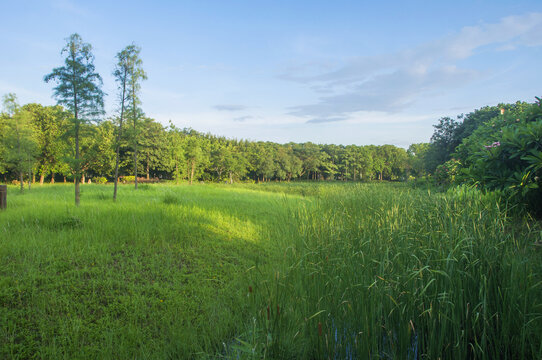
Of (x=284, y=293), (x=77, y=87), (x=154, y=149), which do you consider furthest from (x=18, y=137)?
(x=154, y=149)

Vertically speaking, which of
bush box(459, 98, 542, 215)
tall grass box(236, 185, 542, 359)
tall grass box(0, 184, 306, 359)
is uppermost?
bush box(459, 98, 542, 215)

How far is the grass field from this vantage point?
1855 millimetres

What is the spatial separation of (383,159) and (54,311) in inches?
3006

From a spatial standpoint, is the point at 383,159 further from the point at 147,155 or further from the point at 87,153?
the point at 87,153

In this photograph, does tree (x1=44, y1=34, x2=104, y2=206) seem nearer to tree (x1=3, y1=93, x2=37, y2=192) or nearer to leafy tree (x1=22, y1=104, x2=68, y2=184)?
tree (x1=3, y1=93, x2=37, y2=192)

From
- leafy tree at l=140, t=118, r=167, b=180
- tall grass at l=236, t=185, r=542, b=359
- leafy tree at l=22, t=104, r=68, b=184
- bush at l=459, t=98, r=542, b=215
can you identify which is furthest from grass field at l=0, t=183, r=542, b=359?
leafy tree at l=140, t=118, r=167, b=180

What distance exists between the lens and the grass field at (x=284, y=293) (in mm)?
1855

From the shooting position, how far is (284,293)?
2408 millimetres

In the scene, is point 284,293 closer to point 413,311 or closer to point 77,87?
point 413,311

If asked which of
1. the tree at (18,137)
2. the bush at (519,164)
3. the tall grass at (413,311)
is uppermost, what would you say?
the tree at (18,137)

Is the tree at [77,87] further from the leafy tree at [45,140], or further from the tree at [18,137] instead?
the leafy tree at [45,140]

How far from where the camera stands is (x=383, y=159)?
70250 mm

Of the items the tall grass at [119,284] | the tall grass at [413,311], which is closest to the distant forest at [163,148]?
the tall grass at [413,311]

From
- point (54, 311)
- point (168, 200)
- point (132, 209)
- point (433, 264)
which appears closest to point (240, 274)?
point (54, 311)
